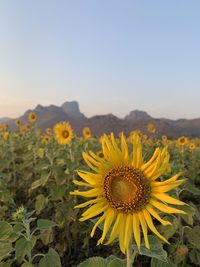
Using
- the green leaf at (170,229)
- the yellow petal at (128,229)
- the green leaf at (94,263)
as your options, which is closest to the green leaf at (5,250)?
the green leaf at (94,263)

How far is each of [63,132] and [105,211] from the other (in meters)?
4.99

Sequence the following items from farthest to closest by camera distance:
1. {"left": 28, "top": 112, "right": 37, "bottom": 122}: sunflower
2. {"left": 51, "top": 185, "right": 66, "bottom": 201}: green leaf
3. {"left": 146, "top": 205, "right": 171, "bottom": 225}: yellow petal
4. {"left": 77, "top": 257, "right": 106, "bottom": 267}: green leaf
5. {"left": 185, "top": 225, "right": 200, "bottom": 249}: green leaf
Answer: {"left": 28, "top": 112, "right": 37, "bottom": 122}: sunflower < {"left": 51, "top": 185, "right": 66, "bottom": 201}: green leaf < {"left": 185, "top": 225, "right": 200, "bottom": 249}: green leaf < {"left": 77, "top": 257, "right": 106, "bottom": 267}: green leaf < {"left": 146, "top": 205, "right": 171, "bottom": 225}: yellow petal

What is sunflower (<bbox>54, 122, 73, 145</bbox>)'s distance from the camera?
679cm

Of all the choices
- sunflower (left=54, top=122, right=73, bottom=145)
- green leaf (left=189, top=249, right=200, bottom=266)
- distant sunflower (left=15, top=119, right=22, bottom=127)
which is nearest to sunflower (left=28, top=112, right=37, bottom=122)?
distant sunflower (left=15, top=119, right=22, bottom=127)

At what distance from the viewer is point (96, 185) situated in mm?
2008

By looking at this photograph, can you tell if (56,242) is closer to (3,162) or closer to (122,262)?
(3,162)

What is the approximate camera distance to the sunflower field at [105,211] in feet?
6.47

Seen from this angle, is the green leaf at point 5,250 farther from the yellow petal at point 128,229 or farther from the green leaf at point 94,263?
the yellow petal at point 128,229

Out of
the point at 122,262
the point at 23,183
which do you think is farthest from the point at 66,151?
the point at 122,262

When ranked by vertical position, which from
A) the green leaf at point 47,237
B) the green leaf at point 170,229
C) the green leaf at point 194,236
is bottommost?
the green leaf at point 47,237

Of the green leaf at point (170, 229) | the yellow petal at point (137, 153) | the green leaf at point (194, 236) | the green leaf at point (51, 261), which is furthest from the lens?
the green leaf at point (194, 236)

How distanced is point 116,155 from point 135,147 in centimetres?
10

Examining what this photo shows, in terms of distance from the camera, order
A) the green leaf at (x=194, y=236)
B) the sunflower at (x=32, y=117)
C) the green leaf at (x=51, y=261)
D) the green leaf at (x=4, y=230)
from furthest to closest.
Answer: the sunflower at (x=32, y=117) < the green leaf at (x=194, y=236) < the green leaf at (x=51, y=261) < the green leaf at (x=4, y=230)

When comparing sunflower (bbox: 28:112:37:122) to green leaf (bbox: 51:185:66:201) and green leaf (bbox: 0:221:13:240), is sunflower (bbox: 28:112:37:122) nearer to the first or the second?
green leaf (bbox: 51:185:66:201)
